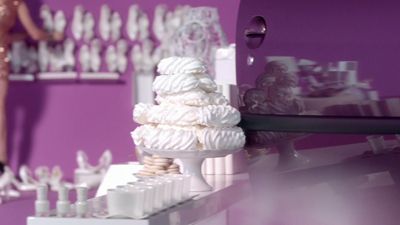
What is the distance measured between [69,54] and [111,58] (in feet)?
0.73

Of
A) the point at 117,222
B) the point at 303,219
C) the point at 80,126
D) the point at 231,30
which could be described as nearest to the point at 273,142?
the point at 303,219

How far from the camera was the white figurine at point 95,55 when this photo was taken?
377 cm

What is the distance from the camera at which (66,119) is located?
3881 millimetres

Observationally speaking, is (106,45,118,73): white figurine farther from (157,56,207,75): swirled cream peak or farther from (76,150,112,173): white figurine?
(157,56,207,75): swirled cream peak

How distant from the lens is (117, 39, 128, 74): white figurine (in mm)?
3758

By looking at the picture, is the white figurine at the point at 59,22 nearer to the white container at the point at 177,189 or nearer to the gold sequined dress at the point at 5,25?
the gold sequined dress at the point at 5,25

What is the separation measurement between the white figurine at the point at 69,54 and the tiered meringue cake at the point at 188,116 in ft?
9.58

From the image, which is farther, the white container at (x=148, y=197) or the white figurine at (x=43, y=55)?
the white figurine at (x=43, y=55)

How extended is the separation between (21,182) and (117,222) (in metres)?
3.20

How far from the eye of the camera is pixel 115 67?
12.4 feet

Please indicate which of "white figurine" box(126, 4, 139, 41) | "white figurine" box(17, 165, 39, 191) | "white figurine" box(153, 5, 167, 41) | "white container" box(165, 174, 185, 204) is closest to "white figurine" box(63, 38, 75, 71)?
"white figurine" box(126, 4, 139, 41)

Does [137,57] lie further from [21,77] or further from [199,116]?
[199,116]

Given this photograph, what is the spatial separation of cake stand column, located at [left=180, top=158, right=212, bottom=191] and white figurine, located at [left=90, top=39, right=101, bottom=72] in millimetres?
2849

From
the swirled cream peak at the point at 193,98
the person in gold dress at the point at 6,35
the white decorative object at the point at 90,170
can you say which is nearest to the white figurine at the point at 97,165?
the white decorative object at the point at 90,170
